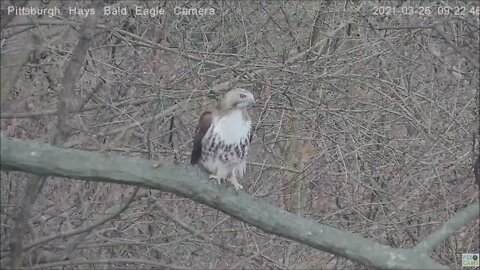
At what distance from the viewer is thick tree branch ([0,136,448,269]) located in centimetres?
347

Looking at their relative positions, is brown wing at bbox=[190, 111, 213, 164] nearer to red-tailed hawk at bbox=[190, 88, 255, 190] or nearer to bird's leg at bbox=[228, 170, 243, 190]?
red-tailed hawk at bbox=[190, 88, 255, 190]

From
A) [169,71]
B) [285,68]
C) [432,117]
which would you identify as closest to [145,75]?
[169,71]

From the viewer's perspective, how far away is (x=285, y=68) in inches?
224

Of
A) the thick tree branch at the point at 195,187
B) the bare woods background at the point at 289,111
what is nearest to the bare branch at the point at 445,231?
the thick tree branch at the point at 195,187

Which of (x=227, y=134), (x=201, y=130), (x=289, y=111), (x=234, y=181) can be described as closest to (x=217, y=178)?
(x=234, y=181)

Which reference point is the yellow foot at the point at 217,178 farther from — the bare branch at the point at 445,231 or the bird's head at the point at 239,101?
the bare branch at the point at 445,231

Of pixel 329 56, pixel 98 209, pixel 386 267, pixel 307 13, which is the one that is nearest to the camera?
pixel 386 267

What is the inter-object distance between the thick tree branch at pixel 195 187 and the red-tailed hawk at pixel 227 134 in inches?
22.5

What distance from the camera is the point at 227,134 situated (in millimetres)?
4441

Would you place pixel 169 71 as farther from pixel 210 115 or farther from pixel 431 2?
pixel 431 2

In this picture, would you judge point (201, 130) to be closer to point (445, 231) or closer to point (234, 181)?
point (234, 181)

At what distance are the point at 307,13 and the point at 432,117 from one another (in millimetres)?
1271

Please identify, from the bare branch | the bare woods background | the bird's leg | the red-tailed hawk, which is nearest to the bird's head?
the red-tailed hawk

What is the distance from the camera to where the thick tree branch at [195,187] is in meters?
3.47
